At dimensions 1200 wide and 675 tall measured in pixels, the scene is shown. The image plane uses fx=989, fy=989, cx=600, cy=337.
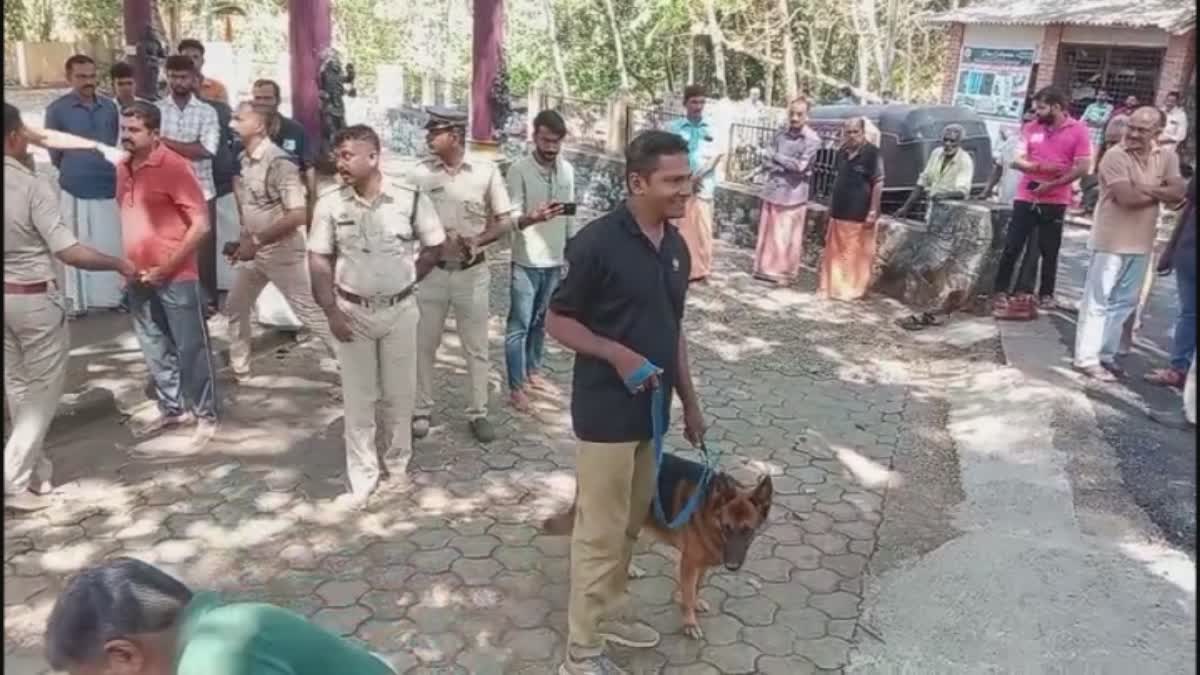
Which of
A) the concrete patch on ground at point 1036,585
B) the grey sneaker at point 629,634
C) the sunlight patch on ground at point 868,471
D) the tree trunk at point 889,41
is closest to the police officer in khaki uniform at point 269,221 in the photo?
the grey sneaker at point 629,634

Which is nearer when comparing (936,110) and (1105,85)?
(936,110)

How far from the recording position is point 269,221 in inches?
215

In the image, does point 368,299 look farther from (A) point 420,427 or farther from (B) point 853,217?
(B) point 853,217

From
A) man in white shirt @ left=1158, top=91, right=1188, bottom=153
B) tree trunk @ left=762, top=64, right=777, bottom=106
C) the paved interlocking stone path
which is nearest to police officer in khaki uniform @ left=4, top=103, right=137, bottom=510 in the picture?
the paved interlocking stone path

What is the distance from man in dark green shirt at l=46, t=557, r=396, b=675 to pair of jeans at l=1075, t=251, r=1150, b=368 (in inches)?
224

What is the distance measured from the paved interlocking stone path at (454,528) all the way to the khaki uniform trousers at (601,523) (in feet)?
1.07

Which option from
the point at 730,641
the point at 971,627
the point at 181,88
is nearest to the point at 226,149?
the point at 181,88

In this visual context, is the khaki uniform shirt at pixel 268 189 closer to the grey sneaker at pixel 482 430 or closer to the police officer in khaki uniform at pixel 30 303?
the police officer in khaki uniform at pixel 30 303

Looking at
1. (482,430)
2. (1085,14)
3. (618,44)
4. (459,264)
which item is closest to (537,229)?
(459,264)

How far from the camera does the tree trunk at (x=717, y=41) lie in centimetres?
2006

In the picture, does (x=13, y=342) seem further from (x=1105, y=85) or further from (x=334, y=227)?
(x=1105, y=85)

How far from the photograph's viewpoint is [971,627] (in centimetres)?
373

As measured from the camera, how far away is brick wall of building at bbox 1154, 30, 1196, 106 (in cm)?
1421

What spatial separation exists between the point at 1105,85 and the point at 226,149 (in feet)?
47.0
